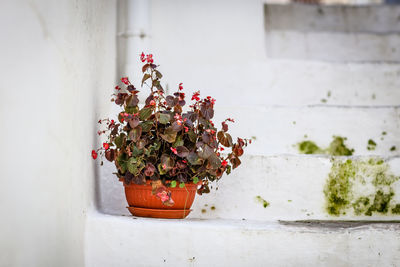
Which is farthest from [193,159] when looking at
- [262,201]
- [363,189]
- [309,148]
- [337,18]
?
[337,18]

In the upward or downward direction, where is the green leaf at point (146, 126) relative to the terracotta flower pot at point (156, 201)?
upward

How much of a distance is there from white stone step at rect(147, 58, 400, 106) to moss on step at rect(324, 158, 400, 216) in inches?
37.0

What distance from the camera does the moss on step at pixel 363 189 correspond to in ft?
8.89

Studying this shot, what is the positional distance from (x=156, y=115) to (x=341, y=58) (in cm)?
203

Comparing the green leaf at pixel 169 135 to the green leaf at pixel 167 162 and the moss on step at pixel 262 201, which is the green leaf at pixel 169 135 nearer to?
the green leaf at pixel 167 162

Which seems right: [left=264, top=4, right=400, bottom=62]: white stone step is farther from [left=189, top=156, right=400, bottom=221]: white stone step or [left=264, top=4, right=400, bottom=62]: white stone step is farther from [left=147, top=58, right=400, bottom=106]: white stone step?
[left=189, top=156, right=400, bottom=221]: white stone step

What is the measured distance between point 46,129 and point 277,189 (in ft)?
4.20

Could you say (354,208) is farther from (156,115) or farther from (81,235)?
(81,235)

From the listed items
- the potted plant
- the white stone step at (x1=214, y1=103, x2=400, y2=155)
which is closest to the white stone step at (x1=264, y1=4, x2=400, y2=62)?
the white stone step at (x1=214, y1=103, x2=400, y2=155)

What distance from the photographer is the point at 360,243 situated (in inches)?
92.3

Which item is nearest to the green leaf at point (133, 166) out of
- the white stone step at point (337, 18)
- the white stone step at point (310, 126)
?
the white stone step at point (310, 126)

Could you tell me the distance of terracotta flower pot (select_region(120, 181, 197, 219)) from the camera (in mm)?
2461

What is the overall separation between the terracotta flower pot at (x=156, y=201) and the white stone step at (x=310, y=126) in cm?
83

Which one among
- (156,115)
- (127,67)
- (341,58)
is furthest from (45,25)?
(341,58)
